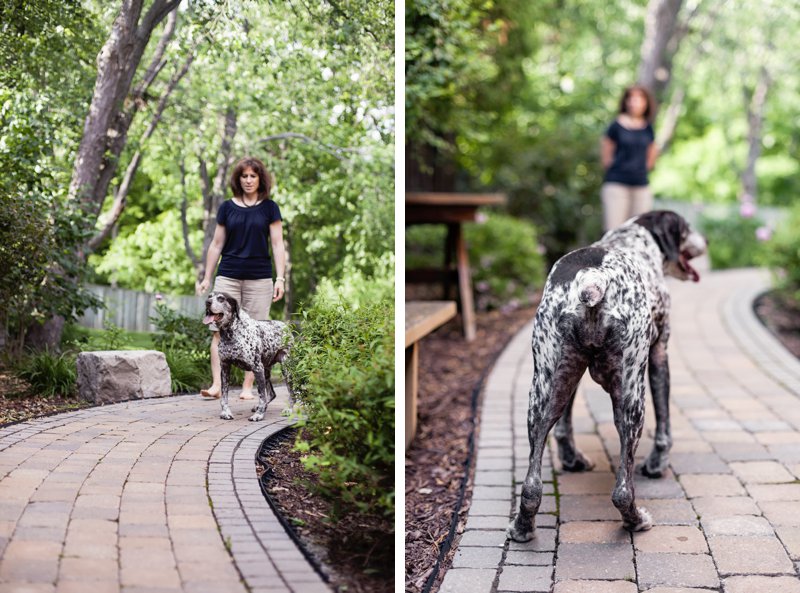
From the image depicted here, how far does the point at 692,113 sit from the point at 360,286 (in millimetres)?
26763

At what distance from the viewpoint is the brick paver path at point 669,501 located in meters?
2.98

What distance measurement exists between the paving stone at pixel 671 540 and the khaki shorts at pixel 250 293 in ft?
5.77

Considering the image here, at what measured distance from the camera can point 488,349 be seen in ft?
24.1

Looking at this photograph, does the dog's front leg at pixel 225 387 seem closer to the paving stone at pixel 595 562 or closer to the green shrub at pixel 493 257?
the paving stone at pixel 595 562

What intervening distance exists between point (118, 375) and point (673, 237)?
2539 millimetres

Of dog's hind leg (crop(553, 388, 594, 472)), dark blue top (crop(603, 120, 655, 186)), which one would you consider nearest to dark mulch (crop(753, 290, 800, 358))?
dark blue top (crop(603, 120, 655, 186))

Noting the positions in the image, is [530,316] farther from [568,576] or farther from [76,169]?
[76,169]

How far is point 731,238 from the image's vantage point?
1577cm

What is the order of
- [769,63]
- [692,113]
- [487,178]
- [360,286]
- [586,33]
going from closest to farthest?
1. [360,286]
2. [487,178]
3. [586,33]
4. [769,63]
5. [692,113]

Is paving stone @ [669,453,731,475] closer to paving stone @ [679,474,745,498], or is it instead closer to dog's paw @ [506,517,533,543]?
paving stone @ [679,474,745,498]

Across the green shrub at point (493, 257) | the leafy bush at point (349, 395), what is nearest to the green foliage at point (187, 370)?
the leafy bush at point (349, 395)

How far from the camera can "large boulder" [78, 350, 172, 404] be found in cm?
230

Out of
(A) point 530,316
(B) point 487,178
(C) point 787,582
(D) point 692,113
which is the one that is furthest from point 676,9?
(D) point 692,113

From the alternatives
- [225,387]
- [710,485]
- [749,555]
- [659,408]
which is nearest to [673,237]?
[659,408]
